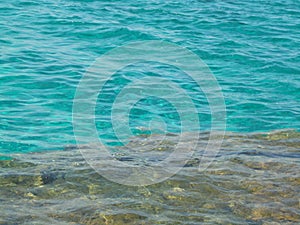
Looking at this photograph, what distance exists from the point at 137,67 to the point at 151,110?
8.87 ft

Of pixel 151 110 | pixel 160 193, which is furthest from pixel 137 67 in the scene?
pixel 160 193

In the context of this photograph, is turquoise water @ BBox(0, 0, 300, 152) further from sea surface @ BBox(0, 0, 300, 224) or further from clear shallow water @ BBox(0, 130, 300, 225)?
clear shallow water @ BBox(0, 130, 300, 225)

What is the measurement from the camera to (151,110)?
11.1 meters

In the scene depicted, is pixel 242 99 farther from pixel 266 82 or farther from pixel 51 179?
pixel 51 179

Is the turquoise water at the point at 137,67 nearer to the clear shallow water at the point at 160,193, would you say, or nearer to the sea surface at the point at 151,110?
the sea surface at the point at 151,110

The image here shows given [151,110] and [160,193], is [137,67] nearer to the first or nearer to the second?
[151,110]

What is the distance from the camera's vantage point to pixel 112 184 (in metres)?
6.55

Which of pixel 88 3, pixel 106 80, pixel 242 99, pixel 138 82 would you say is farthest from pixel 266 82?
pixel 88 3

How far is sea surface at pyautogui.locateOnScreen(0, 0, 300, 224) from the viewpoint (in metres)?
5.93

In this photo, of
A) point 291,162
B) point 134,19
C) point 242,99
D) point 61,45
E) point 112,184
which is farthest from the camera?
point 134,19

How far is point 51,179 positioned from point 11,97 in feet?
16.0

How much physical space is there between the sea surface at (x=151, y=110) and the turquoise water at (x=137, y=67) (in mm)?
34

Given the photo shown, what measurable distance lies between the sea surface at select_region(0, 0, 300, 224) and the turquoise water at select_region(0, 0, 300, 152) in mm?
34

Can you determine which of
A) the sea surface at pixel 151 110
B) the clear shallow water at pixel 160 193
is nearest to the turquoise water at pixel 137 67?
the sea surface at pixel 151 110
